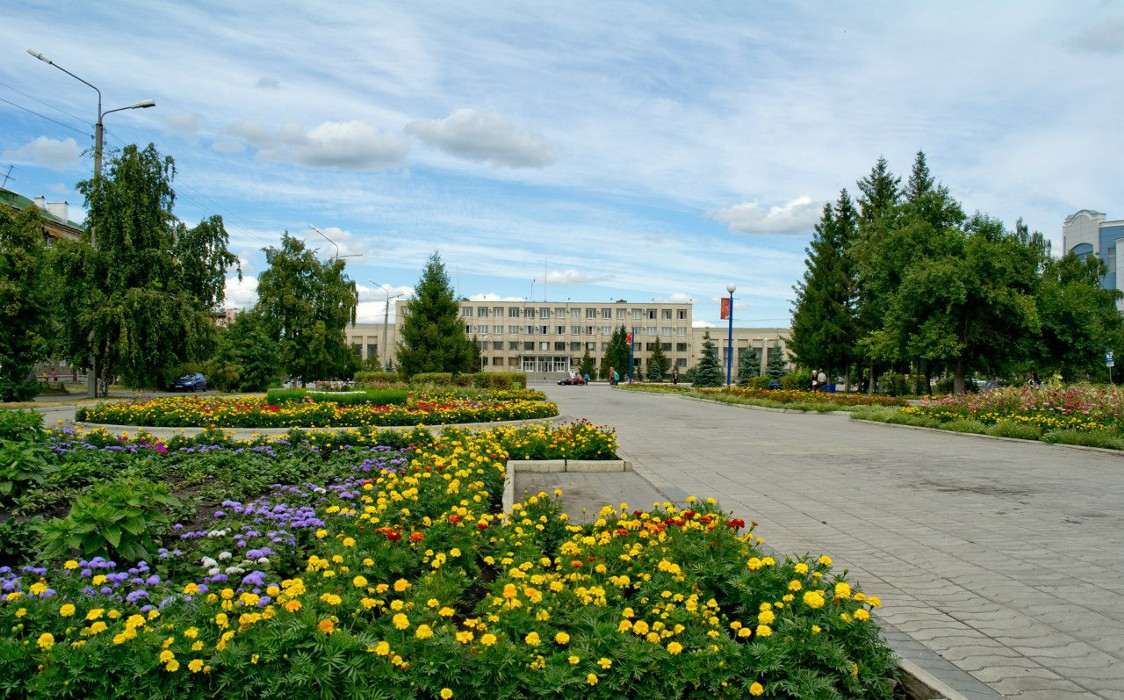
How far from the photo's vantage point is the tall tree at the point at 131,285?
2728cm

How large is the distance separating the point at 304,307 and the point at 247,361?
15.8 feet

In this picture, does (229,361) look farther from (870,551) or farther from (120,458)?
(870,551)

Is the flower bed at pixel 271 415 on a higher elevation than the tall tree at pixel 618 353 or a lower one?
lower

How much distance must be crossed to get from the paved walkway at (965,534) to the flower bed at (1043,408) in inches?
54.7

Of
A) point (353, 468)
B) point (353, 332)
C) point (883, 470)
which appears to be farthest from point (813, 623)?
point (353, 332)

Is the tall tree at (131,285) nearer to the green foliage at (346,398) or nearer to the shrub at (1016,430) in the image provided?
the green foliage at (346,398)

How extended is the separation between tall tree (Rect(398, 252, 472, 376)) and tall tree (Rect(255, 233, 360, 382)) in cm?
815

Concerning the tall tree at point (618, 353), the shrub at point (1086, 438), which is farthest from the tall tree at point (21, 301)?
the tall tree at point (618, 353)

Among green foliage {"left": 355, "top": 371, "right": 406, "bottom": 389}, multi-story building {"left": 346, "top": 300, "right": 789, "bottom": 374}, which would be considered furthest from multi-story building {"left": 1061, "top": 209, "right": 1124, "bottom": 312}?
green foliage {"left": 355, "top": 371, "right": 406, "bottom": 389}

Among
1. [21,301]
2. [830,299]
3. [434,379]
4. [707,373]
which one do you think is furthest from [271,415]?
[707,373]

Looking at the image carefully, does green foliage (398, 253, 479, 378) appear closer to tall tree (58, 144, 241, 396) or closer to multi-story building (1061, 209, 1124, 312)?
tall tree (58, 144, 241, 396)

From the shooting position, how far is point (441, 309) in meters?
38.0

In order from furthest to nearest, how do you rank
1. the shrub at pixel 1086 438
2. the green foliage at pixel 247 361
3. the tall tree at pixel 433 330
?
1. the green foliage at pixel 247 361
2. the tall tree at pixel 433 330
3. the shrub at pixel 1086 438

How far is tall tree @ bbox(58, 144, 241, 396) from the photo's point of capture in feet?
89.5
